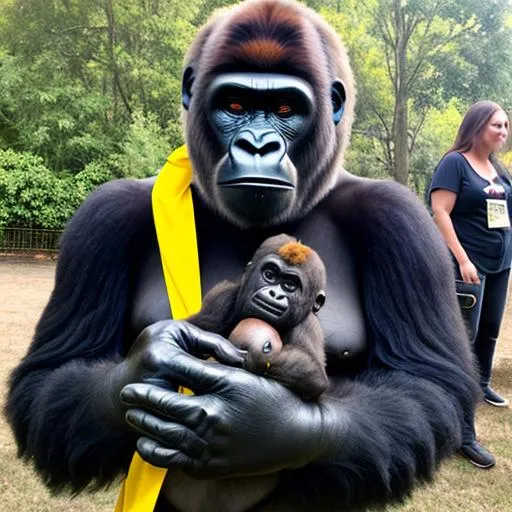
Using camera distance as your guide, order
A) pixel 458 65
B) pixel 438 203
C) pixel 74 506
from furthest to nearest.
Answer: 1. pixel 458 65
2. pixel 438 203
3. pixel 74 506

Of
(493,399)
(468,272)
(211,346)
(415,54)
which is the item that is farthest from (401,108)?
(211,346)

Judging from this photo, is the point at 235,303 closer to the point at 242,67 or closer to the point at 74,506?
the point at 242,67

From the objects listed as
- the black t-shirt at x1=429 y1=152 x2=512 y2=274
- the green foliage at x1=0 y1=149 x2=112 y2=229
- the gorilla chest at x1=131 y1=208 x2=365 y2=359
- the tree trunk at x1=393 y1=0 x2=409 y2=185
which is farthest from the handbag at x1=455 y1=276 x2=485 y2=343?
the tree trunk at x1=393 y1=0 x2=409 y2=185

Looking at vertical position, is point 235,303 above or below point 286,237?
below

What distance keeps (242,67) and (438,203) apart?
213 centimetres

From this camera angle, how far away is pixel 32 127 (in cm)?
1216

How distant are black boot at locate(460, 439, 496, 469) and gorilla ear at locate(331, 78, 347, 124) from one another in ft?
7.47

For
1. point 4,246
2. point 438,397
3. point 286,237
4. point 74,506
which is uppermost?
point 286,237

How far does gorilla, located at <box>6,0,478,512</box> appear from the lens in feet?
3.74

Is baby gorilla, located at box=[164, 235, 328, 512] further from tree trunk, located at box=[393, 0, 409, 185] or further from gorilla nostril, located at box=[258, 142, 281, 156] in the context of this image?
tree trunk, located at box=[393, 0, 409, 185]

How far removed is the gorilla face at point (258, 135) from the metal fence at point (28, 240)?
10989 mm

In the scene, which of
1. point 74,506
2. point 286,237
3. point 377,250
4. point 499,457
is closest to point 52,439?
point 286,237

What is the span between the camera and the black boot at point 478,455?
3.07m

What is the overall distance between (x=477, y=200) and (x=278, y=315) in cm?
234
